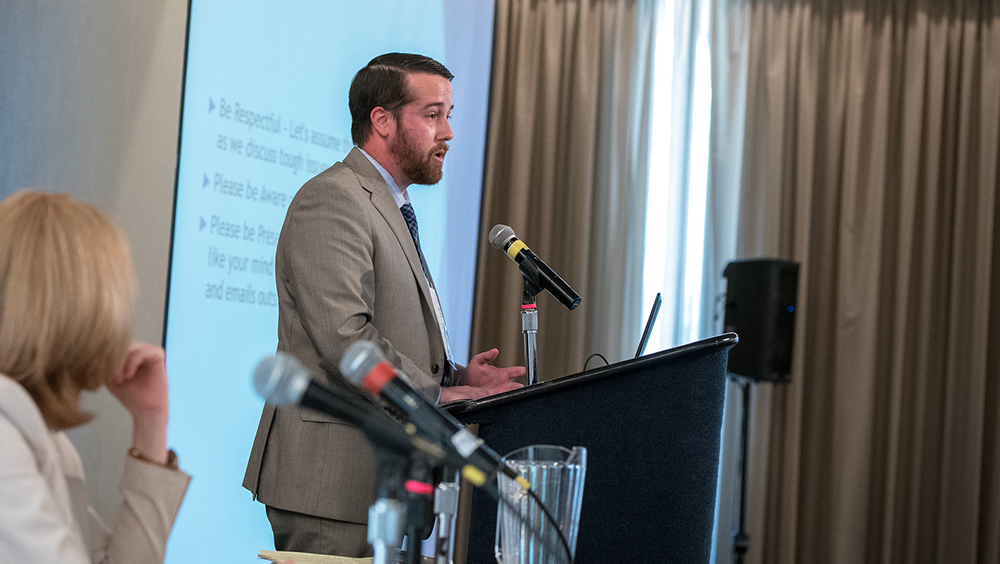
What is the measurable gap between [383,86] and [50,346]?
157cm

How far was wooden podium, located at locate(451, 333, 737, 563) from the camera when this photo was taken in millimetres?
1452

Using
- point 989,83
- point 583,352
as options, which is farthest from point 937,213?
point 583,352

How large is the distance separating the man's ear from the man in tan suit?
0.31 feet

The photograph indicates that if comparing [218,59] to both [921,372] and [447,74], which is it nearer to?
[447,74]

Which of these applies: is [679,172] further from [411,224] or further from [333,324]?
[333,324]

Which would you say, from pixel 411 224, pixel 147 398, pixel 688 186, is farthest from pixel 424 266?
pixel 688 186

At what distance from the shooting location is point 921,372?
4.35m

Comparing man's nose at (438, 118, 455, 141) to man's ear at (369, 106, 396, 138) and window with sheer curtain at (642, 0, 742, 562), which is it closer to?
man's ear at (369, 106, 396, 138)

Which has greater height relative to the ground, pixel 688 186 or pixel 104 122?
pixel 688 186

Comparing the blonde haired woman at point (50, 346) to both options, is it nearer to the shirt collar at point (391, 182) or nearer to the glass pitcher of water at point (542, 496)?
the glass pitcher of water at point (542, 496)

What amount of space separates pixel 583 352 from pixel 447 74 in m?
2.31

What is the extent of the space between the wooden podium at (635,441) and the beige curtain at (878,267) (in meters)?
3.08

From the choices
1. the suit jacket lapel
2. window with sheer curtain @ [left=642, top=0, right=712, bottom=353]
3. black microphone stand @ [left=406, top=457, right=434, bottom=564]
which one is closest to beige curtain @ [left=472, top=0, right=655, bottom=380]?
window with sheer curtain @ [left=642, top=0, right=712, bottom=353]

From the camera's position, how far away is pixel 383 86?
2.35 m
